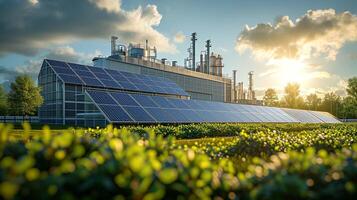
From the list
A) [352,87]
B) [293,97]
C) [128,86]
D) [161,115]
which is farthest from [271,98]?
[161,115]

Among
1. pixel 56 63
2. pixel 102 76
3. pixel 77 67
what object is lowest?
pixel 102 76

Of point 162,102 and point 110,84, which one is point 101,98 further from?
point 110,84

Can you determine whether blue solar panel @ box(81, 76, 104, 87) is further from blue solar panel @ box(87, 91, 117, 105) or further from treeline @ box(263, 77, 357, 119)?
treeline @ box(263, 77, 357, 119)

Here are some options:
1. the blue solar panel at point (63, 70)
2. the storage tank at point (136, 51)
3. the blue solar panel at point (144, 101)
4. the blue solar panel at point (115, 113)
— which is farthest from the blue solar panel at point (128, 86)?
the storage tank at point (136, 51)

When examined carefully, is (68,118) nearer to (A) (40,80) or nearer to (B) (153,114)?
(A) (40,80)

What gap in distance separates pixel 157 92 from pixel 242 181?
31.4 metres

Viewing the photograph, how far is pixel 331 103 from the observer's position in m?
88.4

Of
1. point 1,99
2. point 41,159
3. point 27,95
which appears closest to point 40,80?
point 27,95

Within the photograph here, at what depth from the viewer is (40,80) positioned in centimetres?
3170

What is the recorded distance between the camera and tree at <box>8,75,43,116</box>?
102 ft

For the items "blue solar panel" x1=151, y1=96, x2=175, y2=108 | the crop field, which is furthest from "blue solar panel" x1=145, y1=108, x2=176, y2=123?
the crop field

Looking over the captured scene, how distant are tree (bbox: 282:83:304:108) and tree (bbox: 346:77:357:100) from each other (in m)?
17.3

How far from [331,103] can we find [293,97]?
10.5m

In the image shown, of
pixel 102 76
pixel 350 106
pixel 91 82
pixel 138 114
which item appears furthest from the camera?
pixel 350 106
